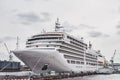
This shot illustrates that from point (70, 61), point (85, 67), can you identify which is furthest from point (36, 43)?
point (85, 67)

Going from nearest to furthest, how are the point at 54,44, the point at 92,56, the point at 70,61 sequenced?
the point at 54,44 < the point at 70,61 < the point at 92,56

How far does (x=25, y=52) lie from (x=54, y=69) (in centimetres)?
1436

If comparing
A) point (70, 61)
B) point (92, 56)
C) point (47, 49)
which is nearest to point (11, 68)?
point (92, 56)

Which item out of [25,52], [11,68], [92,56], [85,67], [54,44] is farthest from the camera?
[11,68]

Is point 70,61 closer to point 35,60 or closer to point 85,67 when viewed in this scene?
point 35,60

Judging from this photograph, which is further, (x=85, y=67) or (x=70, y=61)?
(x=85, y=67)

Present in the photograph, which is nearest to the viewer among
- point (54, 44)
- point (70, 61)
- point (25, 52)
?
point (25, 52)

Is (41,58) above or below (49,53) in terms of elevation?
below

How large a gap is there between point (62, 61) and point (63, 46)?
20.9ft

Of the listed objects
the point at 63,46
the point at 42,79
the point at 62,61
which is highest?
the point at 63,46

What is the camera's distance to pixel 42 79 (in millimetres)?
69625

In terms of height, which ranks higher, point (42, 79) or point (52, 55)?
point (52, 55)

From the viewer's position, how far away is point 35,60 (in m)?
78.4

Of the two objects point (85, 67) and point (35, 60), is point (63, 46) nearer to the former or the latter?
point (35, 60)
